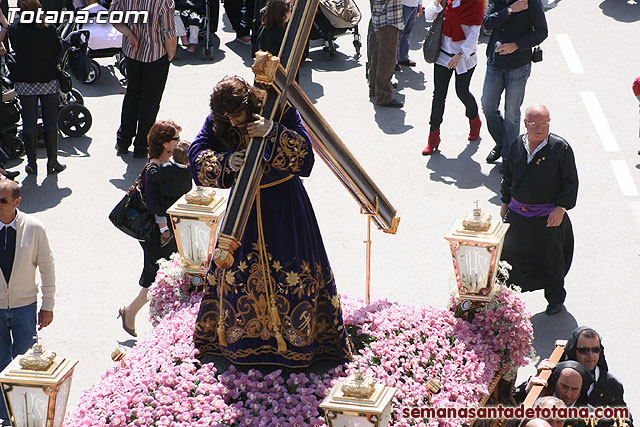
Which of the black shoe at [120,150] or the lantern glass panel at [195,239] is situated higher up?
the lantern glass panel at [195,239]

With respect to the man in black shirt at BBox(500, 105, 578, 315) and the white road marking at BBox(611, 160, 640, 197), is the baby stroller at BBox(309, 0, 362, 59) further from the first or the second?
the man in black shirt at BBox(500, 105, 578, 315)

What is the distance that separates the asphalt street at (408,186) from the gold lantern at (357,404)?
3.21 metres

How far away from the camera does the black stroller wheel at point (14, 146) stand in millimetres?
10930

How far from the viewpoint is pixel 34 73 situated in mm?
10180

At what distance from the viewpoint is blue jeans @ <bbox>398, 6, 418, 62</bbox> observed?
42.5 feet

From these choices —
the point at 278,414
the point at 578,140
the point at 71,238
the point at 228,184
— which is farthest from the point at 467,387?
the point at 578,140

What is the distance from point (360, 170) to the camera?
5.60 meters

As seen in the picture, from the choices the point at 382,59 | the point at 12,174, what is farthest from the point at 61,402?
the point at 382,59

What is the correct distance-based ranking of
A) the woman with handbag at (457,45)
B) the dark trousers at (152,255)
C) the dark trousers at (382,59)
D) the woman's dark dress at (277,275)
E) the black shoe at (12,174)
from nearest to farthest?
the woman's dark dress at (277,275) → the dark trousers at (152,255) → the black shoe at (12,174) → the woman with handbag at (457,45) → the dark trousers at (382,59)

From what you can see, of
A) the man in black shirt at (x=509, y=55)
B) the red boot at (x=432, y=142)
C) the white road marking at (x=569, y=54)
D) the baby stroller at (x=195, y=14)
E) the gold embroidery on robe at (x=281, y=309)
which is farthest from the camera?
the baby stroller at (x=195, y=14)

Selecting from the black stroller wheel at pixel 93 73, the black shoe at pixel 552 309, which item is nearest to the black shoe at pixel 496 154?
the black shoe at pixel 552 309

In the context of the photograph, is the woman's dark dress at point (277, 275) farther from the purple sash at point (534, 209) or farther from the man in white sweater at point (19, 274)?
the purple sash at point (534, 209)

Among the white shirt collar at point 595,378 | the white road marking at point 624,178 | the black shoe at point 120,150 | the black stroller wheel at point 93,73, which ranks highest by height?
the white shirt collar at point 595,378

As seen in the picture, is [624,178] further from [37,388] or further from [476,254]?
[37,388]
